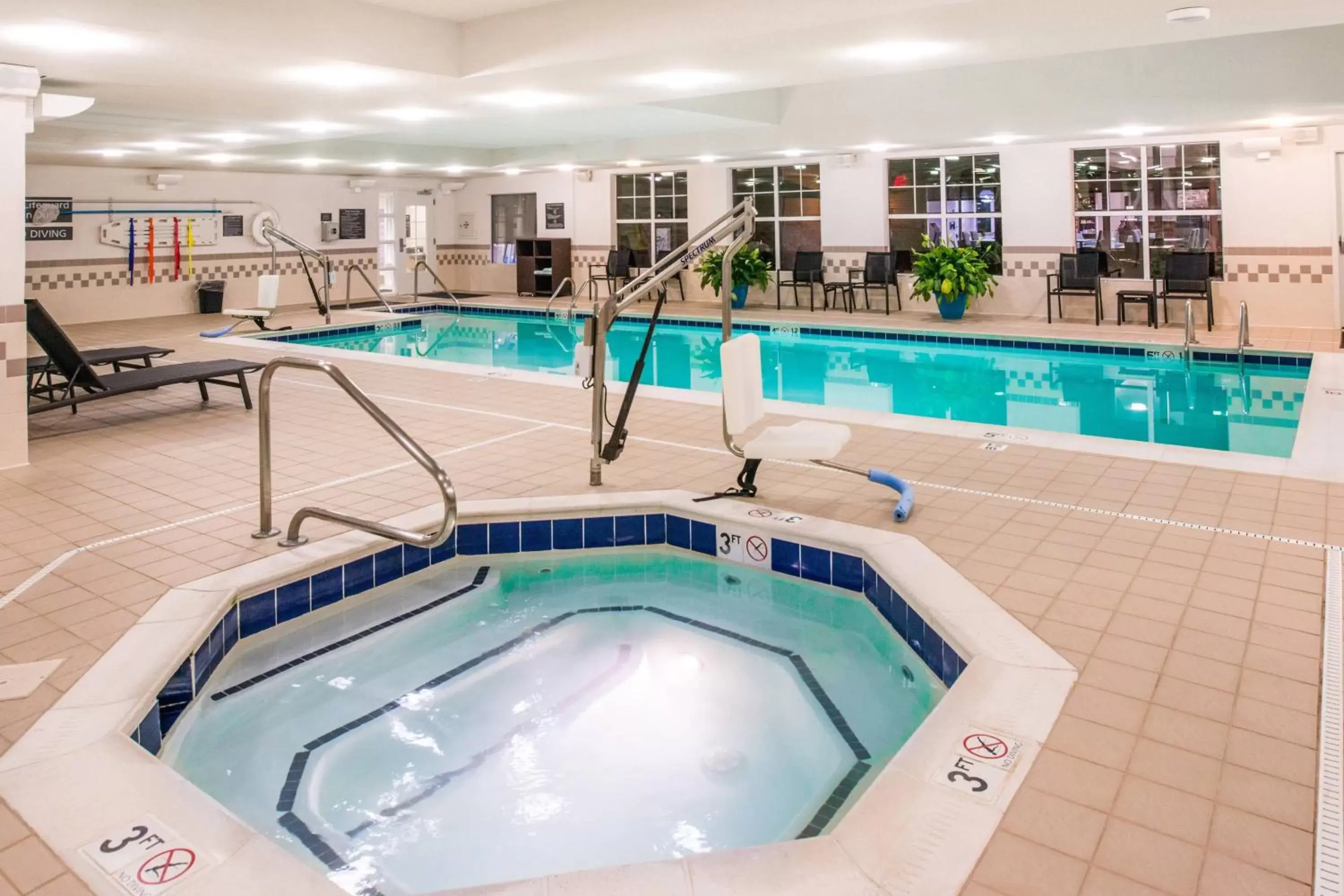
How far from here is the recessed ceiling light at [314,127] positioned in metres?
7.85

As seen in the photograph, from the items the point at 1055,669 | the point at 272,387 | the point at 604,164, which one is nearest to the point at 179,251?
the point at 604,164

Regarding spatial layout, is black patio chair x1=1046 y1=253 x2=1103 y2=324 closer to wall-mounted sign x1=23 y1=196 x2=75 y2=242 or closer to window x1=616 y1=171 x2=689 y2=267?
window x1=616 y1=171 x2=689 y2=267

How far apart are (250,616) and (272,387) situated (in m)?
4.56

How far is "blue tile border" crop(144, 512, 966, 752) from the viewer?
2.88 m

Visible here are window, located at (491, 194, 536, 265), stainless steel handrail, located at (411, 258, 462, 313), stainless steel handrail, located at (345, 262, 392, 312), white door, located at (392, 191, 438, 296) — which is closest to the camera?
stainless steel handrail, located at (345, 262, 392, 312)

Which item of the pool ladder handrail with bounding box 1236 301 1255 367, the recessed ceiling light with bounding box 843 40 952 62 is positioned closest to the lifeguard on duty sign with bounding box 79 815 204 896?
the recessed ceiling light with bounding box 843 40 952 62

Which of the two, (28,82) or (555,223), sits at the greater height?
(555,223)

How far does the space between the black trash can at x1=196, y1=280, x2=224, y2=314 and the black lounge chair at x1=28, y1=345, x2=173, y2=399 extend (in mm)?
6077

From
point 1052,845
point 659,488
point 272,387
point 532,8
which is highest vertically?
point 532,8

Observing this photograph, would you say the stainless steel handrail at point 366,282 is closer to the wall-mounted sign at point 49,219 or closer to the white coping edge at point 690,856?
the wall-mounted sign at point 49,219

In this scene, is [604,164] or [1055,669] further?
[604,164]

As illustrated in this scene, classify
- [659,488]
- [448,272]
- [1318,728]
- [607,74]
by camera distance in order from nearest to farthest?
1. [1318,728]
2. [659,488]
3. [607,74]
4. [448,272]

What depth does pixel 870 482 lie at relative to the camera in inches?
181

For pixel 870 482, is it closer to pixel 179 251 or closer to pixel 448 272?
pixel 179 251
